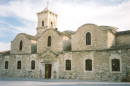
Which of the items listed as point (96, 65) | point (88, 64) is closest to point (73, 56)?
point (88, 64)

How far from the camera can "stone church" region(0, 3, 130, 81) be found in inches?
701

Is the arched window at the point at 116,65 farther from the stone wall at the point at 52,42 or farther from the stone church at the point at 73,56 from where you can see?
the stone wall at the point at 52,42

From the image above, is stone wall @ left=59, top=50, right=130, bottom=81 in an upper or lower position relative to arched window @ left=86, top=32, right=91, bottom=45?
lower

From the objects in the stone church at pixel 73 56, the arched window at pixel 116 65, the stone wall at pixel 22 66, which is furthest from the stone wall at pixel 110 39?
the stone wall at pixel 22 66

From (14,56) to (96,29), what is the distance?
14.7 m

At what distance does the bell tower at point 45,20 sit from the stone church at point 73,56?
39.0 feet

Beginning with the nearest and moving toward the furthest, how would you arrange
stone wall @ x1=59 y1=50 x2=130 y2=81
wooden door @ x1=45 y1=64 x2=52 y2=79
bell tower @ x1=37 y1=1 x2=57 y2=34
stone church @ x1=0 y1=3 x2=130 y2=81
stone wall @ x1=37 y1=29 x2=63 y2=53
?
1. stone wall @ x1=59 y1=50 x2=130 y2=81
2. stone church @ x1=0 y1=3 x2=130 y2=81
3. stone wall @ x1=37 y1=29 x2=63 y2=53
4. wooden door @ x1=45 y1=64 x2=52 y2=79
5. bell tower @ x1=37 y1=1 x2=57 y2=34

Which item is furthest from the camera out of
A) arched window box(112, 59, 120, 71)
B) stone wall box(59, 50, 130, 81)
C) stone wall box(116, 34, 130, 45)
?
stone wall box(116, 34, 130, 45)

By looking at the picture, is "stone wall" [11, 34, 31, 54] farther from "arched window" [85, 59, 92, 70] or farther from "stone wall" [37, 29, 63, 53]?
"arched window" [85, 59, 92, 70]

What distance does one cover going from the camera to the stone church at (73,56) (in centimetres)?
1780

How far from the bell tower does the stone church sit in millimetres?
11884

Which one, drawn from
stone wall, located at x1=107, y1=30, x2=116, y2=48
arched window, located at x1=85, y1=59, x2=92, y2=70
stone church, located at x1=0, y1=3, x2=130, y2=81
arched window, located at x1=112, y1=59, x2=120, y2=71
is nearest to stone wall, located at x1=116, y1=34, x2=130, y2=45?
stone church, located at x1=0, y1=3, x2=130, y2=81

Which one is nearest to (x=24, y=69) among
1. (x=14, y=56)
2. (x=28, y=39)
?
(x=14, y=56)

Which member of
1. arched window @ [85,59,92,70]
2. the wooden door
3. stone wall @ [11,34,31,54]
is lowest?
the wooden door
